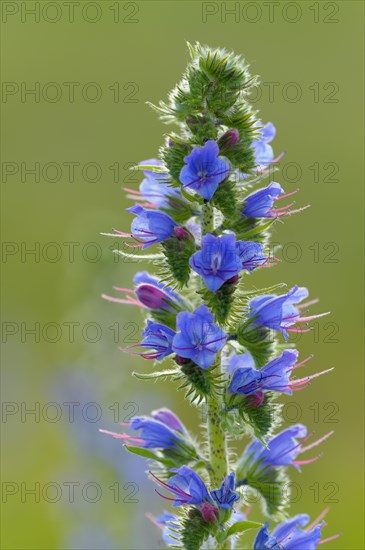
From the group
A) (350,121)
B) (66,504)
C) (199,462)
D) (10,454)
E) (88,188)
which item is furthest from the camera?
(350,121)

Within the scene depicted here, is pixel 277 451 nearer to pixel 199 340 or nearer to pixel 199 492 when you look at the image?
pixel 199 492

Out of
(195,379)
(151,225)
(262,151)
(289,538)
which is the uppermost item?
(262,151)

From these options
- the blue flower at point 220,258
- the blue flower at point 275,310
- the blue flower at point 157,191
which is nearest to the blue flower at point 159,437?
the blue flower at point 275,310

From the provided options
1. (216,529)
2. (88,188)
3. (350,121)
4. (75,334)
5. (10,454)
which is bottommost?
(10,454)

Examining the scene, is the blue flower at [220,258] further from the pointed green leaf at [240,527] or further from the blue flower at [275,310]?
the pointed green leaf at [240,527]

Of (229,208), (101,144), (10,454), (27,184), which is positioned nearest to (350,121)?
(101,144)

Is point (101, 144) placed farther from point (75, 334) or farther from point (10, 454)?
point (75, 334)

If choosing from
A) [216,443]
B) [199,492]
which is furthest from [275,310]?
[199,492]
